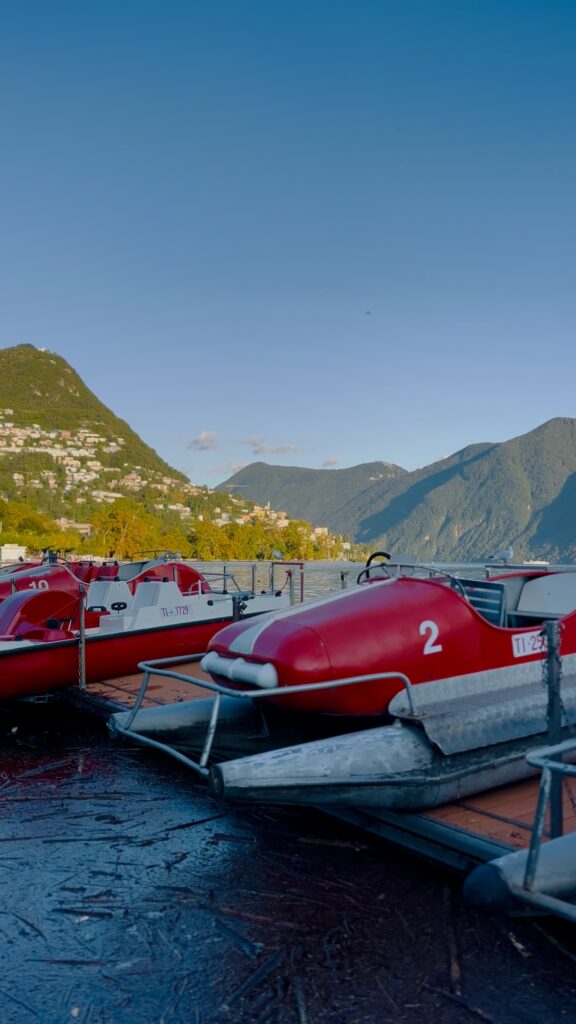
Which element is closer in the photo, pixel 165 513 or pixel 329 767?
pixel 329 767

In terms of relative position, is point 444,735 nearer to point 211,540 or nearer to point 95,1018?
point 95,1018

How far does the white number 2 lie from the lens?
239 inches

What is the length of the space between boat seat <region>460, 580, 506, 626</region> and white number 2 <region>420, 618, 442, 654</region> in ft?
4.13

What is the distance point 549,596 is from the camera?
8.02m

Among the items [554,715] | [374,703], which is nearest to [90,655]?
[374,703]

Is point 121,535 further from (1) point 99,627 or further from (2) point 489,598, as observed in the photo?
(2) point 489,598

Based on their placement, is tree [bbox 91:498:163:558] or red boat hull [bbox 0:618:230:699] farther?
tree [bbox 91:498:163:558]

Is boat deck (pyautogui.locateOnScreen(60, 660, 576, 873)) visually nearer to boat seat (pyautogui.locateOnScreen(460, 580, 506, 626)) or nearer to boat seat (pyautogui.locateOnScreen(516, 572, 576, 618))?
boat seat (pyautogui.locateOnScreen(460, 580, 506, 626))

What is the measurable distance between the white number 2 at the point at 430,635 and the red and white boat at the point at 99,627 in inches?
199

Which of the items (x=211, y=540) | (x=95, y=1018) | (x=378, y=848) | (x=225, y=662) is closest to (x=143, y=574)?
(x=225, y=662)

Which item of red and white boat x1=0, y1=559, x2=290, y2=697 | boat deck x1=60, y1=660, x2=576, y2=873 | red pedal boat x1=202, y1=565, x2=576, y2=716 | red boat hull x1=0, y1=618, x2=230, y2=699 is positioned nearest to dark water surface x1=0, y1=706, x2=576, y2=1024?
boat deck x1=60, y1=660, x2=576, y2=873

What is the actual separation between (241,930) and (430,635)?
2.50 meters

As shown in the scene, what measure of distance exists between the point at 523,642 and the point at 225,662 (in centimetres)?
251

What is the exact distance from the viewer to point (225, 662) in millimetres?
6184
